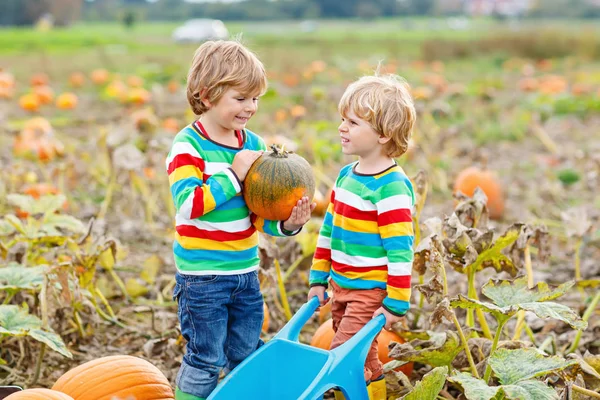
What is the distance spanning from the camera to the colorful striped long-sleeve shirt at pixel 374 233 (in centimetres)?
258

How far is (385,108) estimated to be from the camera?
2.60 meters

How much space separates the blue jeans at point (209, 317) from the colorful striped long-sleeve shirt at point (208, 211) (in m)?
0.05

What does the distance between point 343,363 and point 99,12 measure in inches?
2460

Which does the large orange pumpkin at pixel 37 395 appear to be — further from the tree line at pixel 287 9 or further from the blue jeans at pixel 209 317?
the tree line at pixel 287 9

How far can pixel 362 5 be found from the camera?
6644cm

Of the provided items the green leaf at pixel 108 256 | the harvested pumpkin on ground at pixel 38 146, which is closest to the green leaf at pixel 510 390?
the green leaf at pixel 108 256

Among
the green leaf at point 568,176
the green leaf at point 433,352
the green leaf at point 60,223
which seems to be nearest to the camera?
the green leaf at point 433,352

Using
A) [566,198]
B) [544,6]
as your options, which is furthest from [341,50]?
[544,6]

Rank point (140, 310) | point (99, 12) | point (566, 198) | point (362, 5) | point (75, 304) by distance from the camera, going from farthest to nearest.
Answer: point (362, 5), point (99, 12), point (566, 198), point (140, 310), point (75, 304)

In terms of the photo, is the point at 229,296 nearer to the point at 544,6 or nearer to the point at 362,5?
the point at 362,5

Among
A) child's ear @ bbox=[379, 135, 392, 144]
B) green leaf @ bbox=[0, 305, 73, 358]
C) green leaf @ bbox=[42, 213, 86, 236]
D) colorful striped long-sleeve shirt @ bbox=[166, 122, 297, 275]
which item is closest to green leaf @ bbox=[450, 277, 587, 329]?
child's ear @ bbox=[379, 135, 392, 144]

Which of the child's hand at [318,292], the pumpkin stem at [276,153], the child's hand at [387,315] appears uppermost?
the pumpkin stem at [276,153]

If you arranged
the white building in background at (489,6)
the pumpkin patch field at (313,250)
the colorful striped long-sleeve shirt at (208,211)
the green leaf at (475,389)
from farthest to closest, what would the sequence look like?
the white building in background at (489,6), the pumpkin patch field at (313,250), the colorful striped long-sleeve shirt at (208,211), the green leaf at (475,389)

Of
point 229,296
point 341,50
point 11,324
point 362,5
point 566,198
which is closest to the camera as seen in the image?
point 229,296
